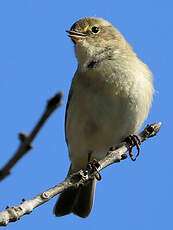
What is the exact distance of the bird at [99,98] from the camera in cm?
525

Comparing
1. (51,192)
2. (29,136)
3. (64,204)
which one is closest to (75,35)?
(64,204)

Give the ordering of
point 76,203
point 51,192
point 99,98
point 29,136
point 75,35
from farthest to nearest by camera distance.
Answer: point 76,203 < point 75,35 < point 99,98 < point 51,192 < point 29,136

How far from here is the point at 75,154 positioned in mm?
6164

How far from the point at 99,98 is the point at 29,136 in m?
4.06

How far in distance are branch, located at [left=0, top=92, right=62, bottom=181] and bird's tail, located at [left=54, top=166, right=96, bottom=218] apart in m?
4.96

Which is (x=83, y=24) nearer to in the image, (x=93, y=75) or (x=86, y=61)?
(x=86, y=61)

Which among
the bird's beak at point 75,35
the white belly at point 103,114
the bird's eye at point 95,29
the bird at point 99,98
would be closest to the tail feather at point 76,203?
the bird at point 99,98

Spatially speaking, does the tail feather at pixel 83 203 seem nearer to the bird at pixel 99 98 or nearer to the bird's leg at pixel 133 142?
the bird at pixel 99 98

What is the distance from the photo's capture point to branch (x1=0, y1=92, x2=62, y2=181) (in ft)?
3.72

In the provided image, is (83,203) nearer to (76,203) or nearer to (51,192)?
(76,203)

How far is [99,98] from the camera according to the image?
5191 millimetres

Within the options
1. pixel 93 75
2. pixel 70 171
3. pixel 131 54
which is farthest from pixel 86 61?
pixel 70 171

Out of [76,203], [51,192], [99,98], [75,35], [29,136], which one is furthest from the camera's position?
[76,203]

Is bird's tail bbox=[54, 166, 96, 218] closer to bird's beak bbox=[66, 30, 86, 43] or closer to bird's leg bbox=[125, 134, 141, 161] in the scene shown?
bird's leg bbox=[125, 134, 141, 161]
